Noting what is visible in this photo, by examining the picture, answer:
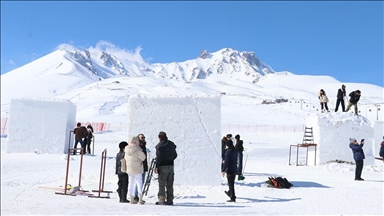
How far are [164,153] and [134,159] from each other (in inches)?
23.0

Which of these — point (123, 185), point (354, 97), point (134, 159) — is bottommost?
point (123, 185)

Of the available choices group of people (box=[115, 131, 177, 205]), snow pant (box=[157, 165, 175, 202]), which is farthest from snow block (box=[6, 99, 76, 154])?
snow pant (box=[157, 165, 175, 202])

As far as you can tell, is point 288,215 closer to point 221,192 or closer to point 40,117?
point 221,192

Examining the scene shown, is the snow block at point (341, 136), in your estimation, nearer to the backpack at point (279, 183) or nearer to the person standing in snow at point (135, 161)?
the backpack at point (279, 183)

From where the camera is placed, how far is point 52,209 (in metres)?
7.39

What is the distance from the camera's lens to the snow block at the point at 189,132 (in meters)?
10.9

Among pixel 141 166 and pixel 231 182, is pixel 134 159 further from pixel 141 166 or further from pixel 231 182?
pixel 231 182

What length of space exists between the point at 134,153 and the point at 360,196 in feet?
16.8

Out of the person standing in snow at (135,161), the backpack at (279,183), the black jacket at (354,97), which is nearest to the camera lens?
the person standing in snow at (135,161)

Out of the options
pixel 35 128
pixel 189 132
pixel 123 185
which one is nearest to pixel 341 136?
pixel 189 132

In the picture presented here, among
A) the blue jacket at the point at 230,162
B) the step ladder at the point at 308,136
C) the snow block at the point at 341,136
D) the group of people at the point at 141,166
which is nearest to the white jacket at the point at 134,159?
the group of people at the point at 141,166

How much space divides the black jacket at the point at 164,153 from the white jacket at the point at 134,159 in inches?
12.2

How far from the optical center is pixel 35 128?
1900 centimetres

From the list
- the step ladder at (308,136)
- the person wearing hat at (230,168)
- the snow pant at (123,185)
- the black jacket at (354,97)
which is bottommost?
the snow pant at (123,185)
